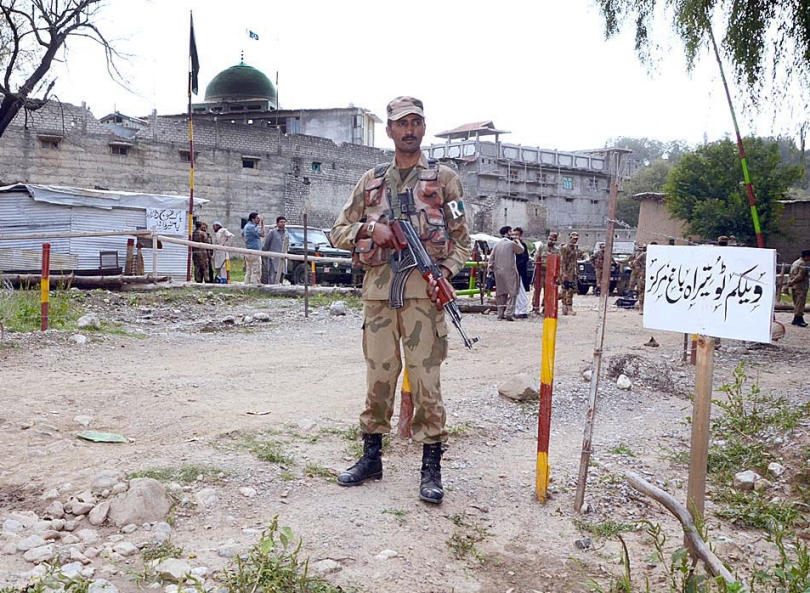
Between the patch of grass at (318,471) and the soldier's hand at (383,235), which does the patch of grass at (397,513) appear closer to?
the patch of grass at (318,471)

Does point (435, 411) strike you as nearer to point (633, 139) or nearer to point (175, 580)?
point (175, 580)

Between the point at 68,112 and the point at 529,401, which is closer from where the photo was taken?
the point at 529,401

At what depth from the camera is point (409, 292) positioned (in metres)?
3.42

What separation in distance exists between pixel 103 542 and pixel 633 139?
111794 millimetres

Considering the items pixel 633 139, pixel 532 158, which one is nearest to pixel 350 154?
pixel 532 158

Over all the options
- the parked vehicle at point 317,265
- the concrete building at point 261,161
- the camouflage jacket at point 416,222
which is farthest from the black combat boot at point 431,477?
the concrete building at point 261,161

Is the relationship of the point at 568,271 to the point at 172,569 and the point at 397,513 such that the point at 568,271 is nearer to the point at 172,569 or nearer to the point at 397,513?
the point at 397,513

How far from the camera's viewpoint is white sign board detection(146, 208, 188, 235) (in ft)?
54.2

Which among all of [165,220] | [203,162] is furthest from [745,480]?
[203,162]

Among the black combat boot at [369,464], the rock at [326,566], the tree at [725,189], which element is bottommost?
the rock at [326,566]

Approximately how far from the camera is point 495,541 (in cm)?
310

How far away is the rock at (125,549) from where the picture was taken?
2656mm

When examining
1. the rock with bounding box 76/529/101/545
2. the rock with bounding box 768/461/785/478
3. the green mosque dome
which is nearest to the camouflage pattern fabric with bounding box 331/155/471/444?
the rock with bounding box 76/529/101/545

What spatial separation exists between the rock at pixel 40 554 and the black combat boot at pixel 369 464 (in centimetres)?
130
